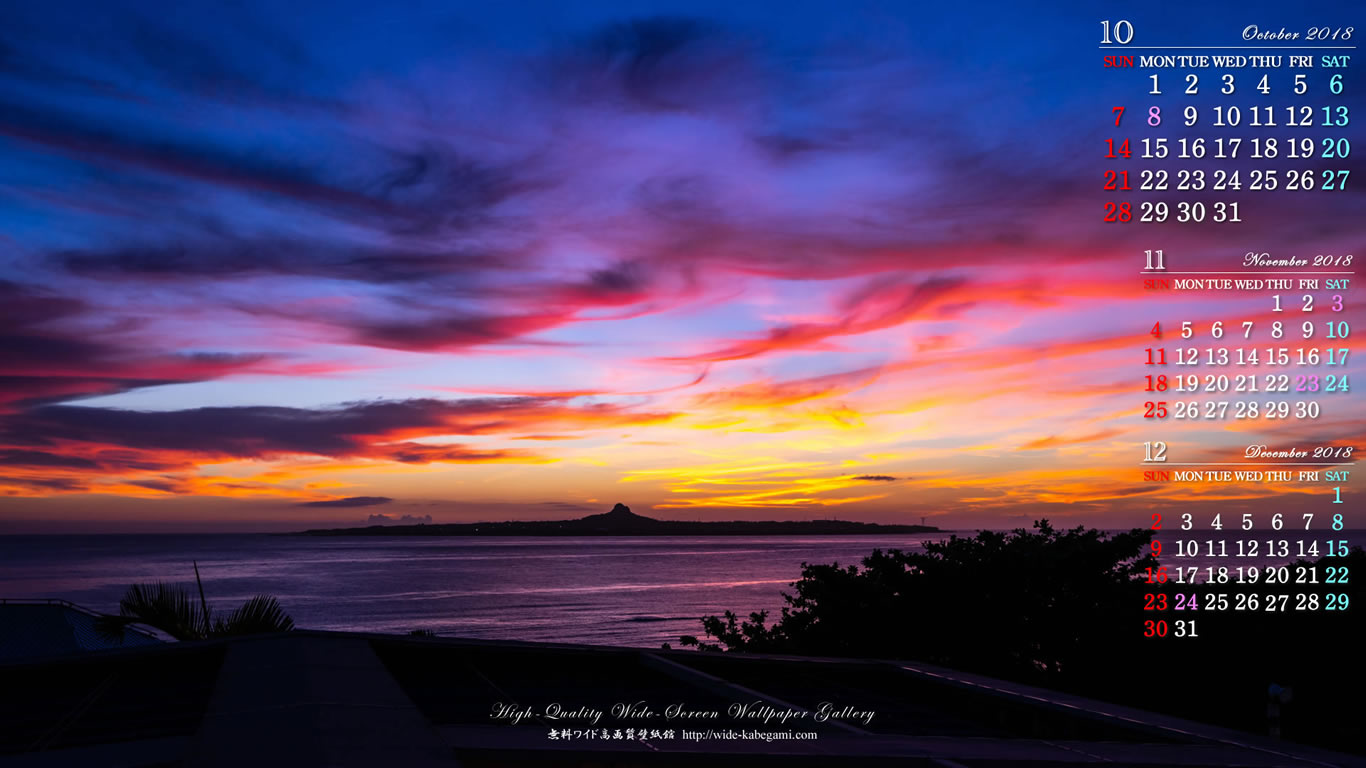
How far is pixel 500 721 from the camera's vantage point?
8453 millimetres

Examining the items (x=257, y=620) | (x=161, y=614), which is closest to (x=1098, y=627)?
(x=257, y=620)

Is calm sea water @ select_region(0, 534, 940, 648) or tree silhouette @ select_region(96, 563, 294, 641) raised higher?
tree silhouette @ select_region(96, 563, 294, 641)

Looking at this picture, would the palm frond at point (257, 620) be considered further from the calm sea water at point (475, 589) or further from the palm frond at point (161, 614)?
the calm sea water at point (475, 589)

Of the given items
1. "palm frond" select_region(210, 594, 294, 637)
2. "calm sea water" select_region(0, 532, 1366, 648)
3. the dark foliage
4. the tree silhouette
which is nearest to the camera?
the tree silhouette

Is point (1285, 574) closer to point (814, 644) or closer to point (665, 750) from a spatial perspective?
point (814, 644)

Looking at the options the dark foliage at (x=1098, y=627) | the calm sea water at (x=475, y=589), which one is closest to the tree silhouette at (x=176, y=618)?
the dark foliage at (x=1098, y=627)

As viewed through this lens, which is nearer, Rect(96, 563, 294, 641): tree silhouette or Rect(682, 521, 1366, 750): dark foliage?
Rect(96, 563, 294, 641): tree silhouette

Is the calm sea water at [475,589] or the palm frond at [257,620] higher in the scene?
the palm frond at [257,620]

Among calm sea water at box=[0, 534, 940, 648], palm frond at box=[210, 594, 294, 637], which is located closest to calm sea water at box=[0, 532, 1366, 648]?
calm sea water at box=[0, 534, 940, 648]

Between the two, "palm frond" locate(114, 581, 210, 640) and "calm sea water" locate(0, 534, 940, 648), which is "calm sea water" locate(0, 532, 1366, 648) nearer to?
"calm sea water" locate(0, 534, 940, 648)

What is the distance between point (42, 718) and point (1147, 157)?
48.0 ft

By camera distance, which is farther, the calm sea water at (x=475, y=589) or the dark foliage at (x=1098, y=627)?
the calm sea water at (x=475, y=589)

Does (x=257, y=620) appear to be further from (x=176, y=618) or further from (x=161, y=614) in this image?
(x=161, y=614)

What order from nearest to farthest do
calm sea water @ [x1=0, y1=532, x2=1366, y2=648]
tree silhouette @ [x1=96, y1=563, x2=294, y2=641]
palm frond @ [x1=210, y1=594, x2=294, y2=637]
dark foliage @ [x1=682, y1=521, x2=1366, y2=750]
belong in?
tree silhouette @ [x1=96, y1=563, x2=294, y2=641], palm frond @ [x1=210, y1=594, x2=294, y2=637], dark foliage @ [x1=682, y1=521, x2=1366, y2=750], calm sea water @ [x1=0, y1=532, x2=1366, y2=648]
